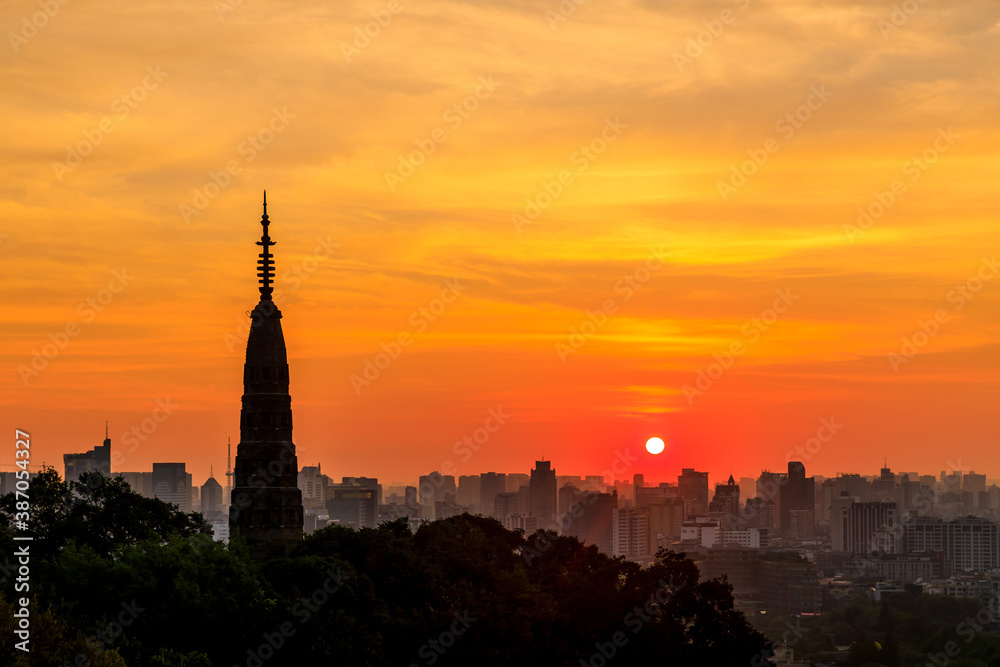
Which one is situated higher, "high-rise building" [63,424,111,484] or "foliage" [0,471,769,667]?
"high-rise building" [63,424,111,484]

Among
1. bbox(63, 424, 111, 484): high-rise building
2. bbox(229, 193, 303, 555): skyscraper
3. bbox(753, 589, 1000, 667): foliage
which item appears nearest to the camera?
bbox(229, 193, 303, 555): skyscraper

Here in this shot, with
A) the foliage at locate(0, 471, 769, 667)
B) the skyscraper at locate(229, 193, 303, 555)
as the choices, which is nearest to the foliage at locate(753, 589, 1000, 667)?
the foliage at locate(0, 471, 769, 667)

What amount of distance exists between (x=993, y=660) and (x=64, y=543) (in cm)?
8261

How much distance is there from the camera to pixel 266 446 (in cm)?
5291

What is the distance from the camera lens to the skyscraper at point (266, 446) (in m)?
52.6

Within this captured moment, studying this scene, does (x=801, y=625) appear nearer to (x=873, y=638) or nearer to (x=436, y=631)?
(x=873, y=638)

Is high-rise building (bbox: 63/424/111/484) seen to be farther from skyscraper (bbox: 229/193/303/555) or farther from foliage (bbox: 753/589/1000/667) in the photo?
foliage (bbox: 753/589/1000/667)

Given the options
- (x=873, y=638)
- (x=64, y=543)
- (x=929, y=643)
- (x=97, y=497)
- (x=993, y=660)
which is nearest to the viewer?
(x=64, y=543)

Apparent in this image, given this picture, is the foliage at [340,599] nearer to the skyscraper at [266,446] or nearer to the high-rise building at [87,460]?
the skyscraper at [266,446]

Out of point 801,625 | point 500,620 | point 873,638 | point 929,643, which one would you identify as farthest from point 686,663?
point 801,625

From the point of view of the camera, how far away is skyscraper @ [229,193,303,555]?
5262cm

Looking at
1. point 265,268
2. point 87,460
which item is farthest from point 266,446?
point 87,460

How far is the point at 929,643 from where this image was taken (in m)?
139

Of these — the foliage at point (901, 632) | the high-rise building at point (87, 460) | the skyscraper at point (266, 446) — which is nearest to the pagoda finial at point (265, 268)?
the skyscraper at point (266, 446)
